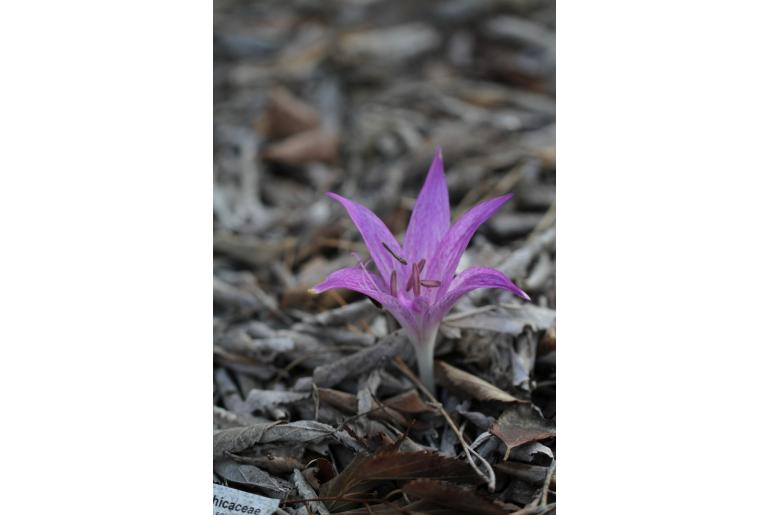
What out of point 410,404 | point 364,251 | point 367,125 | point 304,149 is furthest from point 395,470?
point 367,125

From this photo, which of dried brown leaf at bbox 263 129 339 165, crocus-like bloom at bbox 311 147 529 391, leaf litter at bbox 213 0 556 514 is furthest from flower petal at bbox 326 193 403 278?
dried brown leaf at bbox 263 129 339 165

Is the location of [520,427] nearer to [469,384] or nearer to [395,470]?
[469,384]

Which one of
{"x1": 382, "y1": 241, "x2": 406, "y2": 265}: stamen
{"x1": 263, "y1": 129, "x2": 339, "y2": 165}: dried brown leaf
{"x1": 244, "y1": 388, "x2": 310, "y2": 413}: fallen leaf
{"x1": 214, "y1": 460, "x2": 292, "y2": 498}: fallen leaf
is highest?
{"x1": 263, "y1": 129, "x2": 339, "y2": 165}: dried brown leaf

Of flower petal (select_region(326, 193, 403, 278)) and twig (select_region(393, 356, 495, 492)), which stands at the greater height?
flower petal (select_region(326, 193, 403, 278))

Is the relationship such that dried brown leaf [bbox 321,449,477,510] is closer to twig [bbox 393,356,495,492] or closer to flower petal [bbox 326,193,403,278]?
twig [bbox 393,356,495,492]

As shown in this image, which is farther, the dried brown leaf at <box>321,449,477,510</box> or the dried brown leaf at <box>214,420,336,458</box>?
the dried brown leaf at <box>214,420,336,458</box>

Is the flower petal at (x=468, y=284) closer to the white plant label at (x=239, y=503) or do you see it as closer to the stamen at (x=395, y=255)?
the stamen at (x=395, y=255)

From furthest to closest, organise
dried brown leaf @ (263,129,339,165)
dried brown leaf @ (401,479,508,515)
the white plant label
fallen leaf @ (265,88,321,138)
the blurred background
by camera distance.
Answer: fallen leaf @ (265,88,321,138) → dried brown leaf @ (263,129,339,165) → the blurred background → the white plant label → dried brown leaf @ (401,479,508,515)
